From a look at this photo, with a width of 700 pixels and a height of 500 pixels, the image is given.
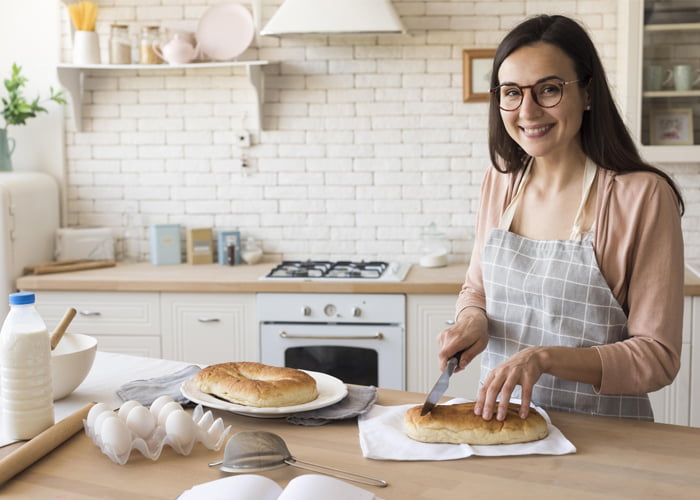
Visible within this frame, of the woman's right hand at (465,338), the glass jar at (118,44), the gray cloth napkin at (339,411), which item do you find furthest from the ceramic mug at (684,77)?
the glass jar at (118,44)

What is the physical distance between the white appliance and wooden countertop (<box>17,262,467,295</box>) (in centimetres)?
10

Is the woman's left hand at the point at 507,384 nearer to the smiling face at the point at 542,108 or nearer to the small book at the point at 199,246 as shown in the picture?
the smiling face at the point at 542,108

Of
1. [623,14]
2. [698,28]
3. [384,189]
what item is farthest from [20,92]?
[698,28]

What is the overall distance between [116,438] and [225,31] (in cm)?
298

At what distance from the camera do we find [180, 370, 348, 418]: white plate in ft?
5.29

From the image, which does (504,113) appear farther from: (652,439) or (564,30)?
(652,439)

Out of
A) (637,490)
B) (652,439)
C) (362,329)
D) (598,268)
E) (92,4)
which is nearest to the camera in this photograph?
(637,490)

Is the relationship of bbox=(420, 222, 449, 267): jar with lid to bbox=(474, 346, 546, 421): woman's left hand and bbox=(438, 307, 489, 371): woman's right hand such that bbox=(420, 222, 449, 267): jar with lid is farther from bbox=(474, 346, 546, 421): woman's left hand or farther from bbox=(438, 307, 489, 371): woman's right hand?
bbox=(474, 346, 546, 421): woman's left hand

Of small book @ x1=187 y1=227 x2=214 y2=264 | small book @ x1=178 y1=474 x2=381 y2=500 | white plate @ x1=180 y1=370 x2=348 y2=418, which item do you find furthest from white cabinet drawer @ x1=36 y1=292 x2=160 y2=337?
small book @ x1=178 y1=474 x2=381 y2=500

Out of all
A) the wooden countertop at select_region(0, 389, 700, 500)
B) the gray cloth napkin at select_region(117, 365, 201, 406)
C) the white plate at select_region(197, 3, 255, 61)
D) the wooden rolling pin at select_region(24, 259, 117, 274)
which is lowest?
the wooden countertop at select_region(0, 389, 700, 500)

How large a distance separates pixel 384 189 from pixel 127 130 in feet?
4.60

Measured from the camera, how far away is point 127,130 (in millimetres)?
4219

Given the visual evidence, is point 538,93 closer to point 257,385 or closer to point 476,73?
point 257,385

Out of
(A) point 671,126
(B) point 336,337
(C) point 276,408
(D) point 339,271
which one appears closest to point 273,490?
(C) point 276,408
